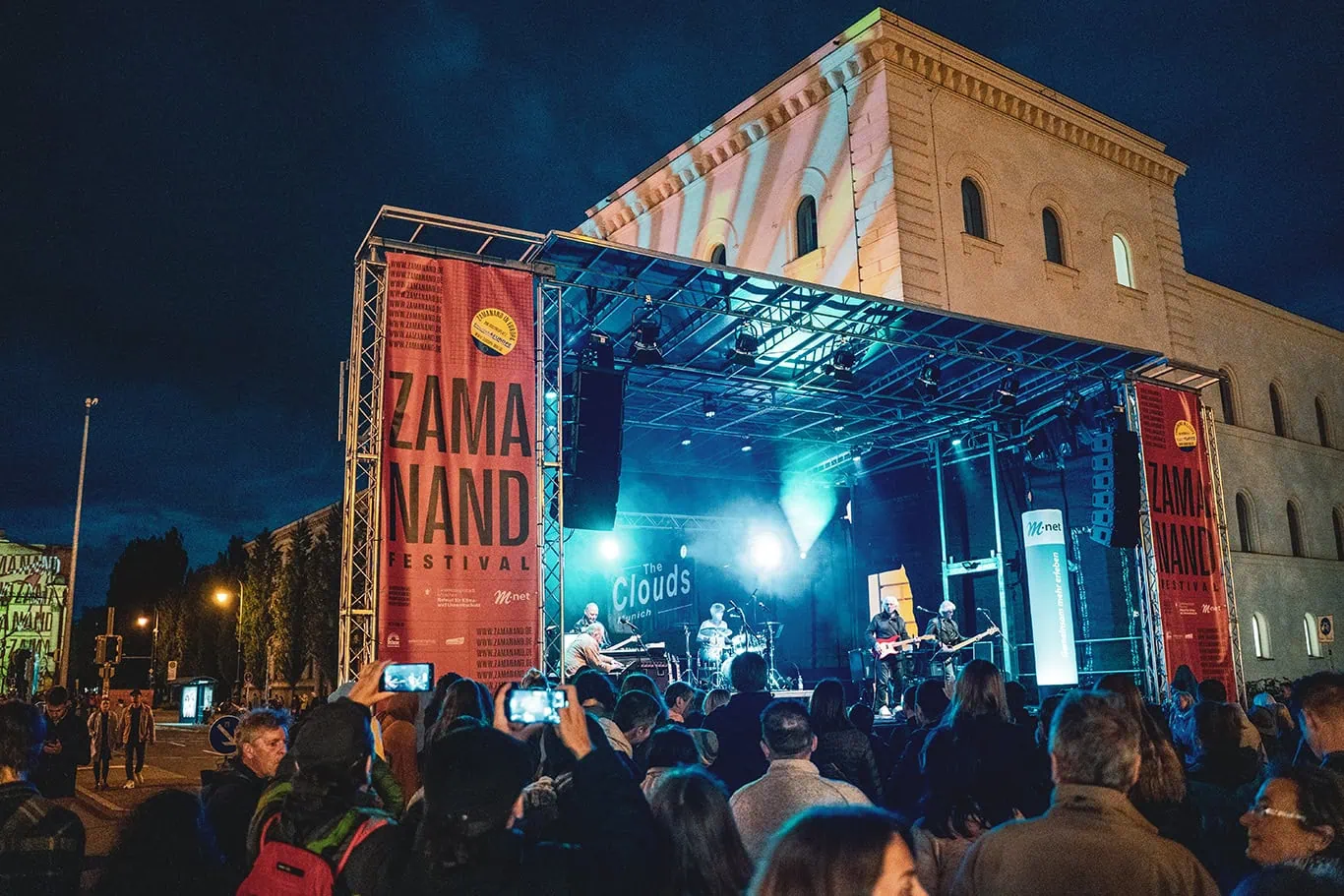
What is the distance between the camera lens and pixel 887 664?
56.8 feet

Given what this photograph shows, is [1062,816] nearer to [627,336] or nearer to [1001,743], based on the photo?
[1001,743]

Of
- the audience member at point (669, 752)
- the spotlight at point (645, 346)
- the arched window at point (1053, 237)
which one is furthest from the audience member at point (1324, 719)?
the arched window at point (1053, 237)

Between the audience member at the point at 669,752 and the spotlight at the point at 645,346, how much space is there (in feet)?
31.6

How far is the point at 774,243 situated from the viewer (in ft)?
74.0

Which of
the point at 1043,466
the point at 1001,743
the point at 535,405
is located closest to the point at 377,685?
the point at 1001,743

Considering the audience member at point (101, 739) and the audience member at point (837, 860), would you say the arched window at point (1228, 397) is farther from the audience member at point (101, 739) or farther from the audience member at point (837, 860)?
the audience member at point (837, 860)

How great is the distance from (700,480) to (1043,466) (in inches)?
304

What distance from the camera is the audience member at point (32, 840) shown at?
3.05 m

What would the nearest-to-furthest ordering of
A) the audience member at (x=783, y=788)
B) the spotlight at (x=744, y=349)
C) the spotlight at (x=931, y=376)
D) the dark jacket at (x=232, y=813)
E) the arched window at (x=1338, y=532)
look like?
the audience member at (x=783, y=788), the dark jacket at (x=232, y=813), the spotlight at (x=744, y=349), the spotlight at (x=931, y=376), the arched window at (x=1338, y=532)

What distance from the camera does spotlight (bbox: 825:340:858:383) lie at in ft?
48.2

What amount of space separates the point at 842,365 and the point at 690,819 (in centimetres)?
1270

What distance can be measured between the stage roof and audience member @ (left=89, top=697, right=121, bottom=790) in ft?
34.5

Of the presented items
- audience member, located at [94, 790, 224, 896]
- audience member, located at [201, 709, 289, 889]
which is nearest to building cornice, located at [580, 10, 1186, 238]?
audience member, located at [201, 709, 289, 889]

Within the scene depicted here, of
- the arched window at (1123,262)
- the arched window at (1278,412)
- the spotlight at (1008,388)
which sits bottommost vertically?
the spotlight at (1008,388)
